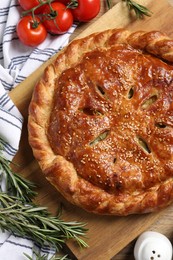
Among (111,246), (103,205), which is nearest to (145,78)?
(103,205)

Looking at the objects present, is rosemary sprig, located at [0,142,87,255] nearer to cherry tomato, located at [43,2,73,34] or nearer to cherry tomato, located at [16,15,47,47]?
cherry tomato, located at [16,15,47,47]

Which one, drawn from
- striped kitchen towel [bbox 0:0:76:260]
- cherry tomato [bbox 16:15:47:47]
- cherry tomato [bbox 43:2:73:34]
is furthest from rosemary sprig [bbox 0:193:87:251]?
cherry tomato [bbox 43:2:73:34]

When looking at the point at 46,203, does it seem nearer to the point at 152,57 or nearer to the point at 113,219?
the point at 113,219

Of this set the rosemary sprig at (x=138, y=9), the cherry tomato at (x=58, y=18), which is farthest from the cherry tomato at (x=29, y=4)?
the rosemary sprig at (x=138, y=9)

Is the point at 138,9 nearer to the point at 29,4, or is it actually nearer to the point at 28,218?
the point at 29,4

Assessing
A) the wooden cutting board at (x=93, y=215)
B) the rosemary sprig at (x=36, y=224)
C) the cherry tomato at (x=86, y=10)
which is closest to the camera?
the rosemary sprig at (x=36, y=224)

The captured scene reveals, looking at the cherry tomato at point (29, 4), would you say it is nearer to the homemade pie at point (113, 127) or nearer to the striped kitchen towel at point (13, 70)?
the striped kitchen towel at point (13, 70)

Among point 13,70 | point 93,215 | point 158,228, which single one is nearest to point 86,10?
point 13,70
